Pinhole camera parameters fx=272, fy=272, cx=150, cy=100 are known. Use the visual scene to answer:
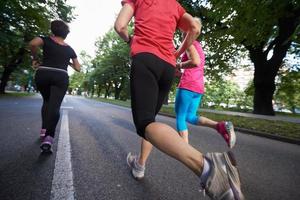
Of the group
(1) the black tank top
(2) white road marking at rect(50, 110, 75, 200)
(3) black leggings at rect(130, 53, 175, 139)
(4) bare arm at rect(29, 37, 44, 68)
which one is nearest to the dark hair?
(1) the black tank top

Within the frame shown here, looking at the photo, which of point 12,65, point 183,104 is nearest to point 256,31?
point 183,104

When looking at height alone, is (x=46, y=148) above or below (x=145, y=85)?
below

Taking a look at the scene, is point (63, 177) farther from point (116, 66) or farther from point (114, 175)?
point (116, 66)

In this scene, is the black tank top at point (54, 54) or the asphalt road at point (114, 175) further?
the black tank top at point (54, 54)

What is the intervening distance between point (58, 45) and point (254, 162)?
11.7 feet

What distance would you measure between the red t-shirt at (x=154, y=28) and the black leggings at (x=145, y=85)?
3.2 inches

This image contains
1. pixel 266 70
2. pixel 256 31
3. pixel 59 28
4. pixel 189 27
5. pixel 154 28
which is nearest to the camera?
pixel 154 28

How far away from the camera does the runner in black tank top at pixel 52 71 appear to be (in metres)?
3.90

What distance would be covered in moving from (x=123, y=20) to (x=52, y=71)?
7.05 feet

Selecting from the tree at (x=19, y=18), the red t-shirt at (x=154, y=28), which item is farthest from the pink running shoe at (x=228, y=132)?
the tree at (x=19, y=18)

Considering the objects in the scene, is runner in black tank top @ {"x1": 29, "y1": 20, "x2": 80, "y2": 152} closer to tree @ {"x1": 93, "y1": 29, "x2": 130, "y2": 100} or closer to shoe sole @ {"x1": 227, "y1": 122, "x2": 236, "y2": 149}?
shoe sole @ {"x1": 227, "y1": 122, "x2": 236, "y2": 149}

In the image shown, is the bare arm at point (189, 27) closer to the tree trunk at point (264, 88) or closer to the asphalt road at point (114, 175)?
the asphalt road at point (114, 175)

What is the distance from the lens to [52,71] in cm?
392

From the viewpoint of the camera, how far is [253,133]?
898 centimetres
